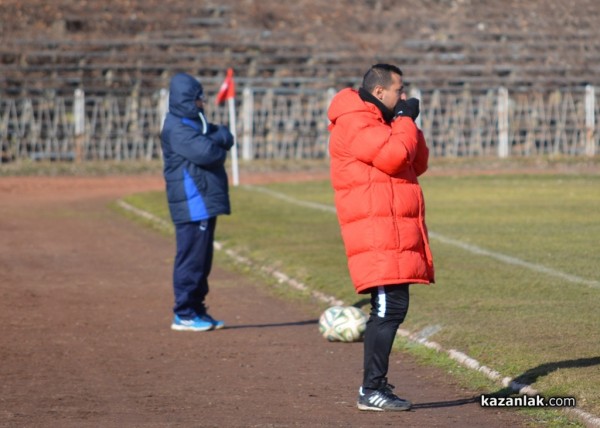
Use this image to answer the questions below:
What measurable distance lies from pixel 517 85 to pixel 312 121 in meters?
8.29

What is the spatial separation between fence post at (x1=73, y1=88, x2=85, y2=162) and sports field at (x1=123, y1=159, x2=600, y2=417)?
10.1 m

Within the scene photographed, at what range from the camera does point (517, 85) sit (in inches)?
1642

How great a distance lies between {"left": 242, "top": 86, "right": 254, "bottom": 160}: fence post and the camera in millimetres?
36000

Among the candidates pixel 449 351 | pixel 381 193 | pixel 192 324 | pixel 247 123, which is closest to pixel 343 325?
pixel 449 351

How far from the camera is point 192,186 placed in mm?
10539

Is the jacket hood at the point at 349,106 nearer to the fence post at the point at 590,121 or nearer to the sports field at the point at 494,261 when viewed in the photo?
the sports field at the point at 494,261

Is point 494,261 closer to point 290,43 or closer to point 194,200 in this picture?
point 194,200

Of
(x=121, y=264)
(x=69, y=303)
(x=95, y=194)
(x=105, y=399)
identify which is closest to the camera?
(x=105, y=399)

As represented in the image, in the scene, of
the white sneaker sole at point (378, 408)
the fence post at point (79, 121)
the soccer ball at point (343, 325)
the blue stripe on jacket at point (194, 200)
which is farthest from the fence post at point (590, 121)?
the white sneaker sole at point (378, 408)

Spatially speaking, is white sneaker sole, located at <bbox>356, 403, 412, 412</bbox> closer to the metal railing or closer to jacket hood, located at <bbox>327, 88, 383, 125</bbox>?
jacket hood, located at <bbox>327, 88, 383, 125</bbox>

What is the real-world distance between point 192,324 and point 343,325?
5.08ft

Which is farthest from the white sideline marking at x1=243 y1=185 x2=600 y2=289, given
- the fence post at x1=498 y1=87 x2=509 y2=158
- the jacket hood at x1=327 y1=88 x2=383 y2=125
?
the fence post at x1=498 y1=87 x2=509 y2=158

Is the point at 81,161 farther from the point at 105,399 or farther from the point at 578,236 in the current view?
the point at 105,399

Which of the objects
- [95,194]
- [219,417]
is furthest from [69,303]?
[95,194]
